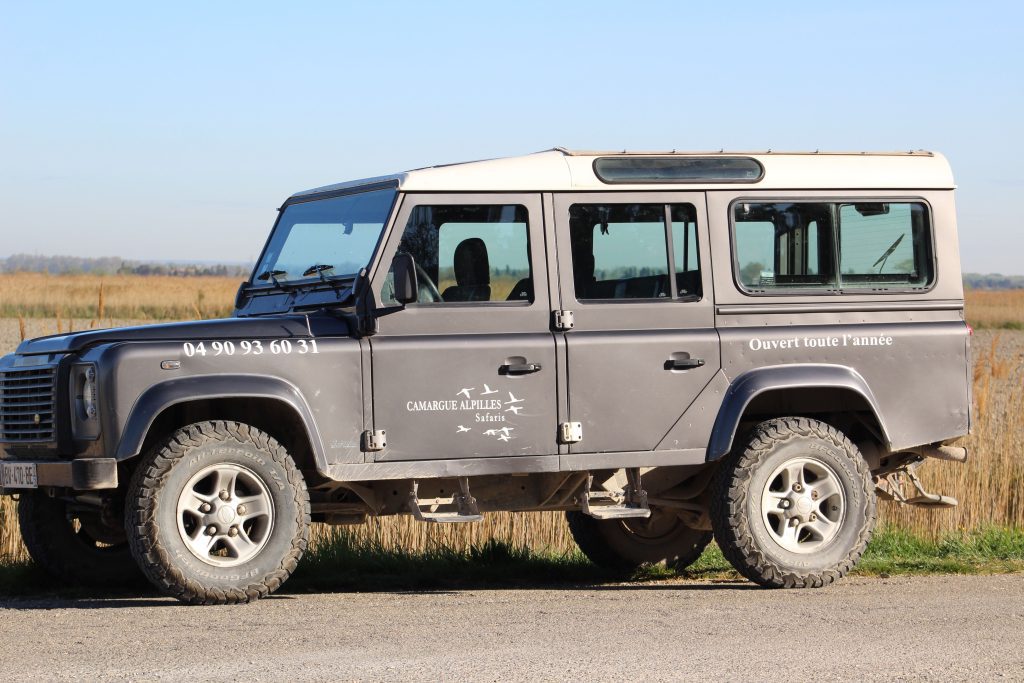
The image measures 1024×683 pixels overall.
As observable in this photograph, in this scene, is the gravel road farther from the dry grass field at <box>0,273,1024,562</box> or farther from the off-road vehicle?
the dry grass field at <box>0,273,1024,562</box>

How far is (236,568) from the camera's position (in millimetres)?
7961

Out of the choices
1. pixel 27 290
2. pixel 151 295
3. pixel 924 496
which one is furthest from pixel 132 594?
pixel 151 295

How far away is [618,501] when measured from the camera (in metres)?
9.08

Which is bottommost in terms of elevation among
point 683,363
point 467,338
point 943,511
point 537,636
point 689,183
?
point 943,511

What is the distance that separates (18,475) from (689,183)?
4.15m

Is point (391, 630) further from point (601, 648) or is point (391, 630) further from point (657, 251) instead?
point (657, 251)

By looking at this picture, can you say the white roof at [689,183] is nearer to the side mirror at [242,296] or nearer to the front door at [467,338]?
the front door at [467,338]

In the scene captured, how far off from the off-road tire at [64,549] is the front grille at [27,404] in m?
0.62

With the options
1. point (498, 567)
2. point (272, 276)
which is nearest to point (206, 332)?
point (272, 276)

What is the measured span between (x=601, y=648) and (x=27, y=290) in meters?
25.8

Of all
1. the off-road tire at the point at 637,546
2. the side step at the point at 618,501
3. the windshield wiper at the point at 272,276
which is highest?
the windshield wiper at the point at 272,276

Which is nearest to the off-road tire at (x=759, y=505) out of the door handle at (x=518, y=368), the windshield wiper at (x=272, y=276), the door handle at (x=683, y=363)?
the door handle at (x=683, y=363)

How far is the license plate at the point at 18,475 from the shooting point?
26.3 feet

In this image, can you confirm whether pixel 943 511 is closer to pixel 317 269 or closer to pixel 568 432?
pixel 568 432
